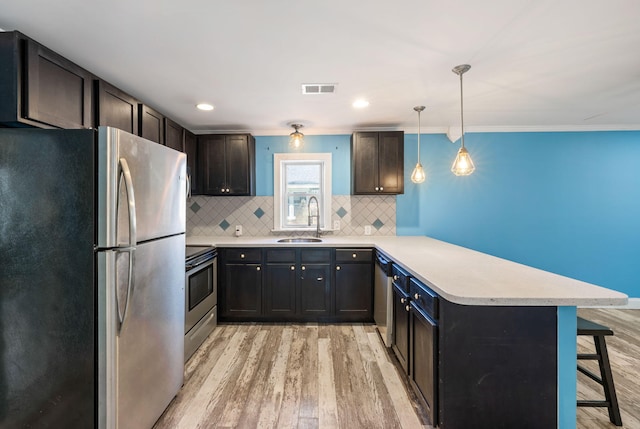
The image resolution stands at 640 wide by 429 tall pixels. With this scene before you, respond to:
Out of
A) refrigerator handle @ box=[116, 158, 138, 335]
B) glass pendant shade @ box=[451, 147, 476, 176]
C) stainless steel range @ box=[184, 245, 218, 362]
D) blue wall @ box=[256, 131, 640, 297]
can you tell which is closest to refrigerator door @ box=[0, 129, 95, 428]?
refrigerator handle @ box=[116, 158, 138, 335]

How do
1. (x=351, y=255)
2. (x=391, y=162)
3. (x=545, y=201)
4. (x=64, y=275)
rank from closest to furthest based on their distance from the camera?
1. (x=64, y=275)
2. (x=351, y=255)
3. (x=391, y=162)
4. (x=545, y=201)

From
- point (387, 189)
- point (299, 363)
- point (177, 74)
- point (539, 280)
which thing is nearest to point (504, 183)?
point (387, 189)

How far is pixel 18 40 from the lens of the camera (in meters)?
1.47

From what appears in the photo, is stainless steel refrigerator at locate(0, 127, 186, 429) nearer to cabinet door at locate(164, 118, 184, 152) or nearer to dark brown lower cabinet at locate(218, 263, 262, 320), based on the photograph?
cabinet door at locate(164, 118, 184, 152)

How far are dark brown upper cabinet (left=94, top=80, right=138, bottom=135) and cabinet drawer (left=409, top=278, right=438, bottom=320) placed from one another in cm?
247

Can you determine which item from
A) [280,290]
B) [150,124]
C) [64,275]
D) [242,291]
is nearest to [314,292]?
[280,290]

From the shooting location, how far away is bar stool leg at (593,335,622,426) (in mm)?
1620

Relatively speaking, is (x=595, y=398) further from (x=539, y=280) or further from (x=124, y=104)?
(x=124, y=104)

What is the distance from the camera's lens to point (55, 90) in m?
1.65

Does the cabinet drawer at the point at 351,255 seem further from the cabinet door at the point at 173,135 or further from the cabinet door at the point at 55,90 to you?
the cabinet door at the point at 55,90

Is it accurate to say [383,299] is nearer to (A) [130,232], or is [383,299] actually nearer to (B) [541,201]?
(A) [130,232]

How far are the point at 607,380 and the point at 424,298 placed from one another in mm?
1177

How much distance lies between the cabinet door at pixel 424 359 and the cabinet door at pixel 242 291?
1772mm

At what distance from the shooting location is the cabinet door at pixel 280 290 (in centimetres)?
306
